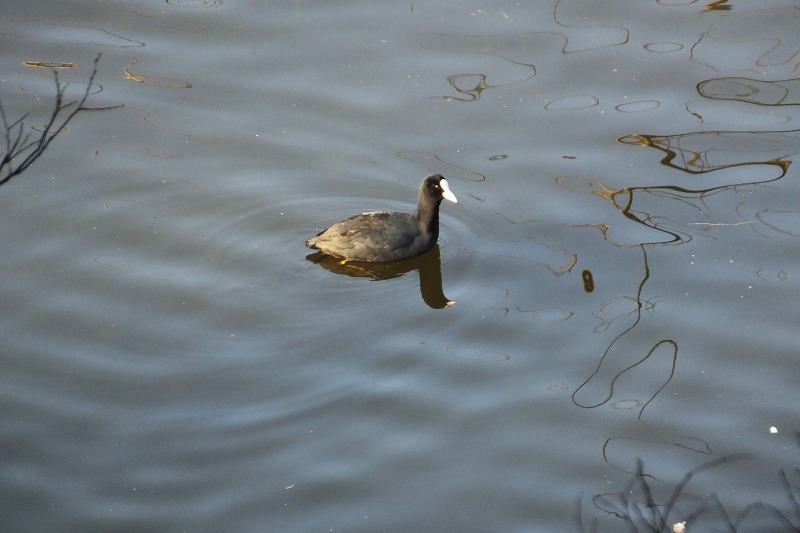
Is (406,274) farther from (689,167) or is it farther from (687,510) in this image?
(687,510)

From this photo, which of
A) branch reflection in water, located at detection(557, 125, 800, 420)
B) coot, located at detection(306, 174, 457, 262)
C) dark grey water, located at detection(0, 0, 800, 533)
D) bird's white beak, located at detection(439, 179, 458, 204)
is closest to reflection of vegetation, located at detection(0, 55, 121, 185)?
dark grey water, located at detection(0, 0, 800, 533)

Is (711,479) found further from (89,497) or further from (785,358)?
(89,497)

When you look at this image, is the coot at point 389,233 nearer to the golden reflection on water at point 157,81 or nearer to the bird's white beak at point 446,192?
the bird's white beak at point 446,192

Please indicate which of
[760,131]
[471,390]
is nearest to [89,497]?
[471,390]

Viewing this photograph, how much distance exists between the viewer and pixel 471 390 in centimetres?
620

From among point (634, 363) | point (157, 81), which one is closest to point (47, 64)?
point (157, 81)

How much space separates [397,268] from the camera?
763cm

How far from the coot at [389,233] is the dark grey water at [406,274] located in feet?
0.42

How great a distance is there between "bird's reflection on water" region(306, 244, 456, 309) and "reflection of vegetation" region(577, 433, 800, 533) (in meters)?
2.11

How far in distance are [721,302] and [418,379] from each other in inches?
75.9

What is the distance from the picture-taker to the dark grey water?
18.5 feet

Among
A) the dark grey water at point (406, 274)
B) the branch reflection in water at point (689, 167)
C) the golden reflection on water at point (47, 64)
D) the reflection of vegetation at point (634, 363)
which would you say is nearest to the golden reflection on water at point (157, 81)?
the dark grey water at point (406, 274)

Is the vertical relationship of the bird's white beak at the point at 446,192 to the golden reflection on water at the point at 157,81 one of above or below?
below

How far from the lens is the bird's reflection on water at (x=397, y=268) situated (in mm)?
7383
